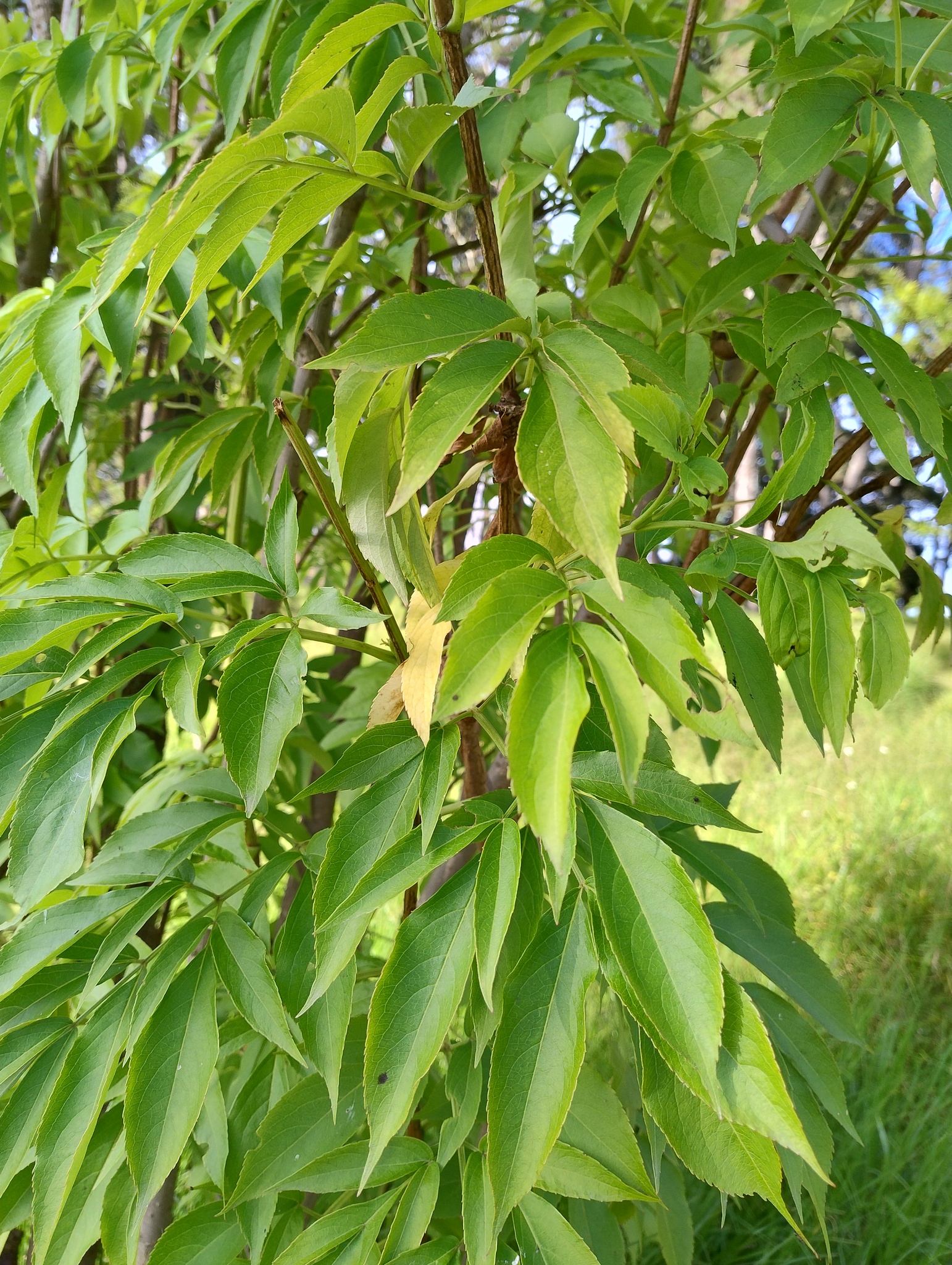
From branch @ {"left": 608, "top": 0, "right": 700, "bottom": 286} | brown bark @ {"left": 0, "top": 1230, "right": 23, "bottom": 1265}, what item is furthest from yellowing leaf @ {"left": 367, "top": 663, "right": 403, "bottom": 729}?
brown bark @ {"left": 0, "top": 1230, "right": 23, "bottom": 1265}

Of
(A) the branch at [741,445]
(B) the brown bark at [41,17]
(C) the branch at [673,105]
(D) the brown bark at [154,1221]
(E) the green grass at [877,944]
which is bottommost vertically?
(E) the green grass at [877,944]

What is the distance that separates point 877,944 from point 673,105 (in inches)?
87.9

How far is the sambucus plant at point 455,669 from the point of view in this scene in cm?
34

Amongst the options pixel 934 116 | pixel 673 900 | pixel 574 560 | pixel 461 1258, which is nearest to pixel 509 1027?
pixel 673 900


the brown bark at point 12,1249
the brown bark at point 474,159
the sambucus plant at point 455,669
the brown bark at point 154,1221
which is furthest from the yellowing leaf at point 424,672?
the brown bark at point 12,1249

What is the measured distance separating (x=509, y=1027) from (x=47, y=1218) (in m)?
0.25

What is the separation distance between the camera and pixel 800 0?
17.5 inches

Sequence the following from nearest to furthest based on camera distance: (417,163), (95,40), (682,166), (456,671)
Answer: (456,671) < (417,163) < (682,166) < (95,40)

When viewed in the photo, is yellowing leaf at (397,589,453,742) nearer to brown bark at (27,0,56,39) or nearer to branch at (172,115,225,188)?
branch at (172,115,225,188)

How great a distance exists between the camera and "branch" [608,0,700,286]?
22.8 inches

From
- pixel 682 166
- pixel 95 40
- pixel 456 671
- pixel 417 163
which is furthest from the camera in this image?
pixel 95 40

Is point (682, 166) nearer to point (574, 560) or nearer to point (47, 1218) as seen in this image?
point (574, 560)

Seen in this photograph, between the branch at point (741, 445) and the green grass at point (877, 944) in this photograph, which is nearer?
the branch at point (741, 445)

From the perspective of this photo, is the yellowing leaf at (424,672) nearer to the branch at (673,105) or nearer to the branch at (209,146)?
the branch at (673,105)
